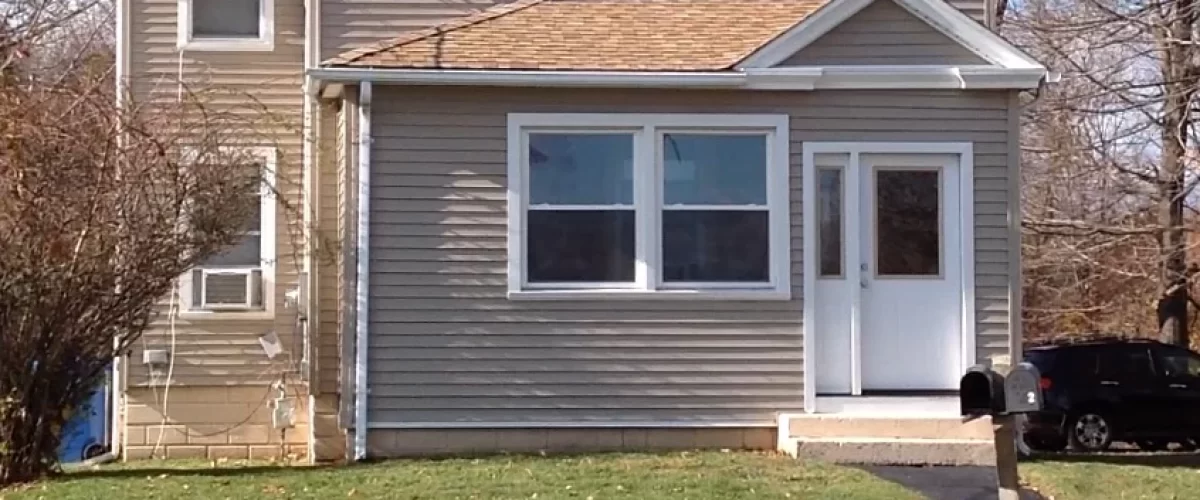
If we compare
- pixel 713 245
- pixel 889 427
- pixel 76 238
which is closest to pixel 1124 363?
pixel 889 427

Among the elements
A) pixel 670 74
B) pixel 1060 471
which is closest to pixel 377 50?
pixel 670 74

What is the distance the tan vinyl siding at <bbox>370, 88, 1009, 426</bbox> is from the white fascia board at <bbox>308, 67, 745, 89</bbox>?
18 cm

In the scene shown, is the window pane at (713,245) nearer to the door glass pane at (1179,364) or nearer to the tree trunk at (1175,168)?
the door glass pane at (1179,364)

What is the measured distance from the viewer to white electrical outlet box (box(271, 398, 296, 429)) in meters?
13.4

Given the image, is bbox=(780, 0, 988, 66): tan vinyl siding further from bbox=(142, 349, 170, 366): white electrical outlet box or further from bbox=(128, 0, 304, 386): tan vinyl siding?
bbox=(142, 349, 170, 366): white electrical outlet box

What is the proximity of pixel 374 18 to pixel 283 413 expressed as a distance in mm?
3524

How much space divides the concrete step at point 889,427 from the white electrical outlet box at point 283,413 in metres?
4.48

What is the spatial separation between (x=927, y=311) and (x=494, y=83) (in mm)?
3799

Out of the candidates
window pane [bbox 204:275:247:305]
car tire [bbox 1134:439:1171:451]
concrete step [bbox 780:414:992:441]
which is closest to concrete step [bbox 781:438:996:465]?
concrete step [bbox 780:414:992:441]

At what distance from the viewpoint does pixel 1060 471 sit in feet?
36.3

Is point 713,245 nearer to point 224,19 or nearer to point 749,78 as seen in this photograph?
point 749,78

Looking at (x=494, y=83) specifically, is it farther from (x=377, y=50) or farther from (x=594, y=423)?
(x=594, y=423)

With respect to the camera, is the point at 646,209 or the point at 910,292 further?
the point at 910,292

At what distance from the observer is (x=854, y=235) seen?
12.0m
